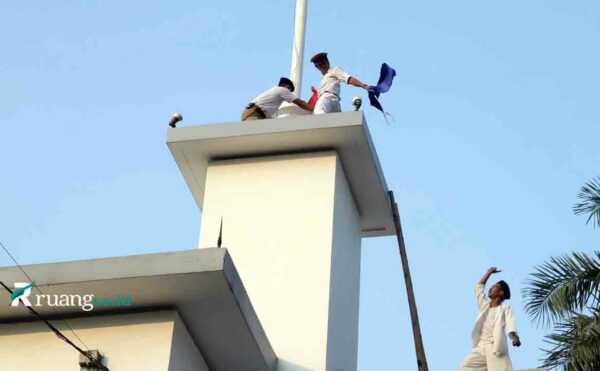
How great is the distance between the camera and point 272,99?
56.5 feet

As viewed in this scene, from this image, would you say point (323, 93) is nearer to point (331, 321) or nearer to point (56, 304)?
point (331, 321)

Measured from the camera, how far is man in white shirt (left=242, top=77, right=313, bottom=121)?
17.1 m

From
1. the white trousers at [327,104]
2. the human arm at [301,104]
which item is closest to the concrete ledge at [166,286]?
the white trousers at [327,104]

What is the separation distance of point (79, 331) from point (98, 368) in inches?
20.9

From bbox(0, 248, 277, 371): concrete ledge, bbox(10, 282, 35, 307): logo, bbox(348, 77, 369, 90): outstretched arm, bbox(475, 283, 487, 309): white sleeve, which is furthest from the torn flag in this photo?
bbox(10, 282, 35, 307): logo

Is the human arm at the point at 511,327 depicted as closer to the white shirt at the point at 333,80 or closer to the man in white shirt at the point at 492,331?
the man in white shirt at the point at 492,331

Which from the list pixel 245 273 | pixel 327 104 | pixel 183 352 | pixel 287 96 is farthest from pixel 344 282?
pixel 183 352

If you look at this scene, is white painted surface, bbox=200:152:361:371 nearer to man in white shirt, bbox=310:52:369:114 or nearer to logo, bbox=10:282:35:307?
man in white shirt, bbox=310:52:369:114

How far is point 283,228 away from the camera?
15914mm

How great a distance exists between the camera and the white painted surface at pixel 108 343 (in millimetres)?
12852

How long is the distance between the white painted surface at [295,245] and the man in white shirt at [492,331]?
1757mm

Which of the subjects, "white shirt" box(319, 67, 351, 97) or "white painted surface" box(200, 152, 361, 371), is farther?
"white shirt" box(319, 67, 351, 97)

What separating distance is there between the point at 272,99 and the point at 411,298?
3.33m

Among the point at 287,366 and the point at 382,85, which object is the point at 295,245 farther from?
the point at 382,85
